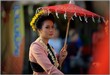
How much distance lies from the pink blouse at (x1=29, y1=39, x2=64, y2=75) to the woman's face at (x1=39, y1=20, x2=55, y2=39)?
98 mm

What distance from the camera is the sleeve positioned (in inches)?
134

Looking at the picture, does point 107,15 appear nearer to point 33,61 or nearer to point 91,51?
point 91,51

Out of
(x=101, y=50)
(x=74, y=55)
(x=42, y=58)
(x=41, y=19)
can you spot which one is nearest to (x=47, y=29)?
(x=41, y=19)

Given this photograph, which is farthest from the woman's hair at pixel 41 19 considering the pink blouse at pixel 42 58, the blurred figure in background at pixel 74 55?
the blurred figure in background at pixel 74 55

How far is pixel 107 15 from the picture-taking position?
7.37 m

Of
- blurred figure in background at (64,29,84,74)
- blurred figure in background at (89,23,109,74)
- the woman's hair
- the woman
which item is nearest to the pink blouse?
the woman

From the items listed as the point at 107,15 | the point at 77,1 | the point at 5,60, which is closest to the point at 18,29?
the point at 5,60

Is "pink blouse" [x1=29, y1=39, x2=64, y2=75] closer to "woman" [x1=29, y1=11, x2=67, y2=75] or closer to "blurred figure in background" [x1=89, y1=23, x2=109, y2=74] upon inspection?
"woman" [x1=29, y1=11, x2=67, y2=75]

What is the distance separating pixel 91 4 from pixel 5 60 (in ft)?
7.21

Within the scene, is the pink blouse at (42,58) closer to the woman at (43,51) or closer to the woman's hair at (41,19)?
the woman at (43,51)

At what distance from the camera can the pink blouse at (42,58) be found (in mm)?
3400

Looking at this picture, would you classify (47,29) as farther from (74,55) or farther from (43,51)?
(74,55)

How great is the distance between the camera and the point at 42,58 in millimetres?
3430

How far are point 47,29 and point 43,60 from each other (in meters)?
0.32
